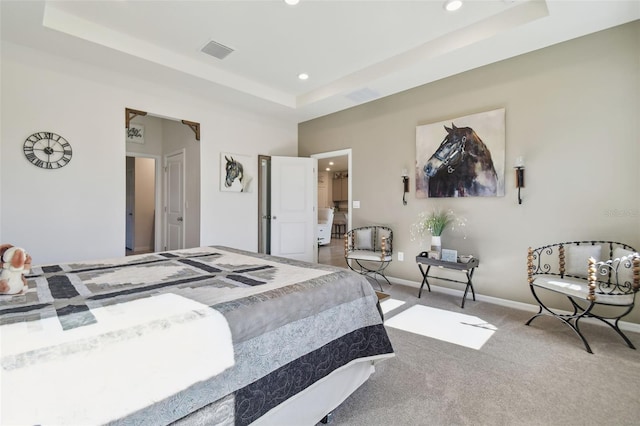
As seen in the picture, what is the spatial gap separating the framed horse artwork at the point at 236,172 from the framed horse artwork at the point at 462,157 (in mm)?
2656

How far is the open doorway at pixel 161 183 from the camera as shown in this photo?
478 cm

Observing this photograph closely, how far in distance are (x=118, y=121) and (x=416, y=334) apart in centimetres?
411

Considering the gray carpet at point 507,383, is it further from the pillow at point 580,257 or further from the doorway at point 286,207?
the doorway at point 286,207

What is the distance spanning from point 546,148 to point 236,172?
160 inches

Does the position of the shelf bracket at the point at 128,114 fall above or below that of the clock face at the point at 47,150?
above

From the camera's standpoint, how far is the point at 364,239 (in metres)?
4.59

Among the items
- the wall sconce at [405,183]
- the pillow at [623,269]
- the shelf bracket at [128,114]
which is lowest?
the pillow at [623,269]

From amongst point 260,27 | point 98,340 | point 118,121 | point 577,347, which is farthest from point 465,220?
point 118,121

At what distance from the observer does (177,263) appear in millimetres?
1995

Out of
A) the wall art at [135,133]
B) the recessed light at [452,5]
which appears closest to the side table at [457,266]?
the recessed light at [452,5]

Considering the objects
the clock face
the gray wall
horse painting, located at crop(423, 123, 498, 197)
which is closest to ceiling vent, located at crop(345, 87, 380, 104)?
the gray wall

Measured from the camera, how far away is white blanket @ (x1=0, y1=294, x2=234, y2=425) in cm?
74

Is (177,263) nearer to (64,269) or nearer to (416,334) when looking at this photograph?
(64,269)

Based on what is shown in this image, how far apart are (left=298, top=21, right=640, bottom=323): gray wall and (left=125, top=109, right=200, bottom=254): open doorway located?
3.15 m
